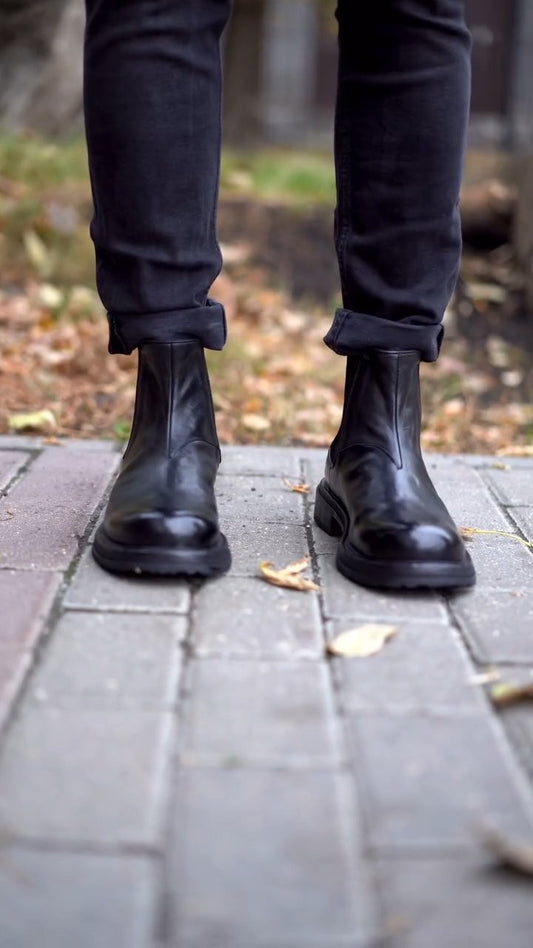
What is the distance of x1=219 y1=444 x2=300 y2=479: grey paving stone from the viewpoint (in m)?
1.85

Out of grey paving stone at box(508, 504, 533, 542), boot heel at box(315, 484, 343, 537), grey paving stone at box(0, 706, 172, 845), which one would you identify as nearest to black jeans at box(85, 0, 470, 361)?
boot heel at box(315, 484, 343, 537)

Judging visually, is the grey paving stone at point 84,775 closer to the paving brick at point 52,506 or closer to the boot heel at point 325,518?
the paving brick at point 52,506

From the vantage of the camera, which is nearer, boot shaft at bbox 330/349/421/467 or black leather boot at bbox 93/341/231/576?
black leather boot at bbox 93/341/231/576

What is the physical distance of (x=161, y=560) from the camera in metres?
1.28

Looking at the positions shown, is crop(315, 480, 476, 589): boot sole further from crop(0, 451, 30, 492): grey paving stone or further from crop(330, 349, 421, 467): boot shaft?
crop(0, 451, 30, 492): grey paving stone

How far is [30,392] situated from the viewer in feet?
7.62

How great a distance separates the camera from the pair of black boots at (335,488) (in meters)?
1.29

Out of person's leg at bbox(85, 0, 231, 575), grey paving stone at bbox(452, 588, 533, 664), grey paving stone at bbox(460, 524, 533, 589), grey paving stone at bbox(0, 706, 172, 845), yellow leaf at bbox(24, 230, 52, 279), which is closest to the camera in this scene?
grey paving stone at bbox(0, 706, 172, 845)

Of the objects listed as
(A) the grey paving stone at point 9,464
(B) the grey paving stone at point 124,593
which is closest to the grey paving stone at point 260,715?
(B) the grey paving stone at point 124,593

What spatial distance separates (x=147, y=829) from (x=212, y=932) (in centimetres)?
12

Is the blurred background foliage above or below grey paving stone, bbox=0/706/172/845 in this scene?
below

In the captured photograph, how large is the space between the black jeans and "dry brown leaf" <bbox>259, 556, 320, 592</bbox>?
31cm

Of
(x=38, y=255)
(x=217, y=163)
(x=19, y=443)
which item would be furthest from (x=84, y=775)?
(x=38, y=255)

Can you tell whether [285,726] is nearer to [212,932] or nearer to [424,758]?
[424,758]
